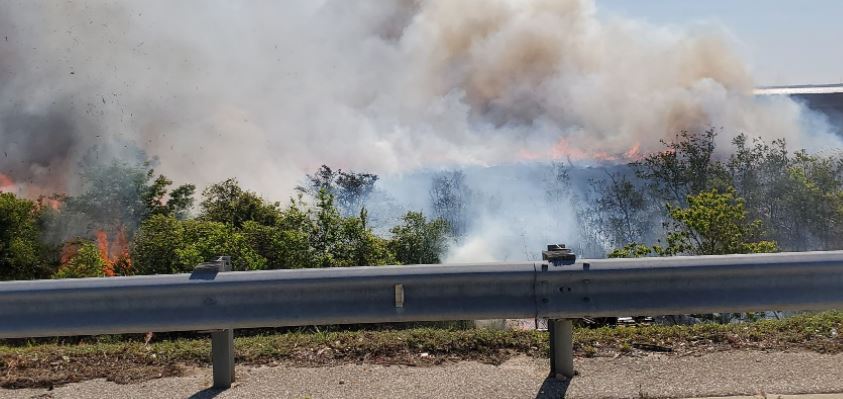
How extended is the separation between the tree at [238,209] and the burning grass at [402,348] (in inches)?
482

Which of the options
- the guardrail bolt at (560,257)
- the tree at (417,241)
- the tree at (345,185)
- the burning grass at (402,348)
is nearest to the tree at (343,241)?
the tree at (417,241)

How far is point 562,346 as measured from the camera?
4293mm

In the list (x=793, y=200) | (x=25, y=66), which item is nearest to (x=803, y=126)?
(x=793, y=200)

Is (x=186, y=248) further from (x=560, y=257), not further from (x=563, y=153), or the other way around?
(x=563, y=153)

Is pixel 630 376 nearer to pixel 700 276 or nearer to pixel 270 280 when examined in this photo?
pixel 700 276

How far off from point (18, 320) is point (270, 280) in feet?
4.26

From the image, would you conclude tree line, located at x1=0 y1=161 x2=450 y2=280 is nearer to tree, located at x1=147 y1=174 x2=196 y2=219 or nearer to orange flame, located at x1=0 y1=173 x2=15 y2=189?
tree, located at x1=147 y1=174 x2=196 y2=219

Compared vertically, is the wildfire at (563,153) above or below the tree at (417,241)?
above

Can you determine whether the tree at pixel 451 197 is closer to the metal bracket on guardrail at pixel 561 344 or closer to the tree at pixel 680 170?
the tree at pixel 680 170

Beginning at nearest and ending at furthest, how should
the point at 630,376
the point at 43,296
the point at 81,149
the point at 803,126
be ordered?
the point at 43,296 → the point at 630,376 → the point at 81,149 → the point at 803,126

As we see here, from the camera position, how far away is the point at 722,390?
404cm

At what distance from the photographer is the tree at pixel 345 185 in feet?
100

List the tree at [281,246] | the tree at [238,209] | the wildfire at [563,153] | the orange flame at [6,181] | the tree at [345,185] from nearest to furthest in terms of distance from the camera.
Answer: the tree at [281,246], the tree at [238,209], the tree at [345,185], the orange flame at [6,181], the wildfire at [563,153]

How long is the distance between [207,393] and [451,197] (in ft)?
93.1
